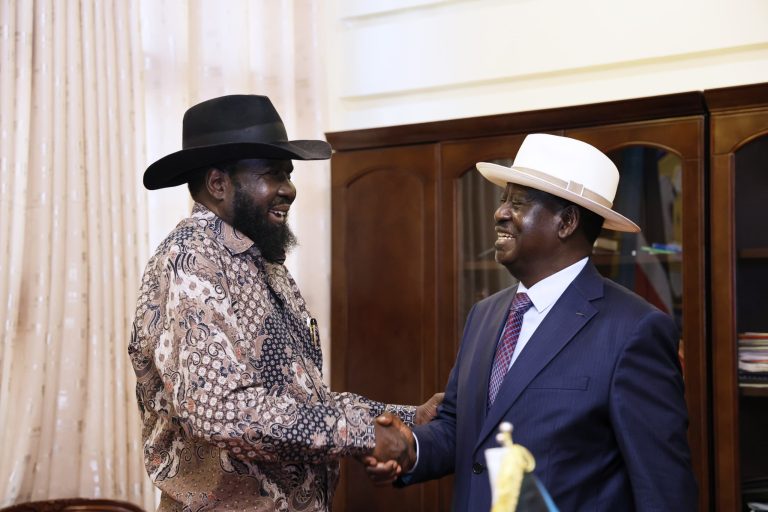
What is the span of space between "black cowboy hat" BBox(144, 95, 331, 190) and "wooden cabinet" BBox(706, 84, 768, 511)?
1.38 m

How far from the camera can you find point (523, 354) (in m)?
2.05

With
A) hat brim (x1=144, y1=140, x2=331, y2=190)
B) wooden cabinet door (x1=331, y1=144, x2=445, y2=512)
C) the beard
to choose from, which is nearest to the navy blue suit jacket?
the beard

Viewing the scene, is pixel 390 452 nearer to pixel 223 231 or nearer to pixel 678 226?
pixel 223 231

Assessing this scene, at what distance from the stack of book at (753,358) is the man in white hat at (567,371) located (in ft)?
2.54

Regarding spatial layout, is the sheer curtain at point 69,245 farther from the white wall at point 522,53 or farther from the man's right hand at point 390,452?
the man's right hand at point 390,452

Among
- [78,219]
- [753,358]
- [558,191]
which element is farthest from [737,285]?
[78,219]

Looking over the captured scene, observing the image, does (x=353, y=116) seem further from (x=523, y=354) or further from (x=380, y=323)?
(x=523, y=354)

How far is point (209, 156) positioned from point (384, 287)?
1.37 metres

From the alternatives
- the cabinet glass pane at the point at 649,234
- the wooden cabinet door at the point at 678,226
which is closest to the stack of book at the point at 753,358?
the wooden cabinet door at the point at 678,226

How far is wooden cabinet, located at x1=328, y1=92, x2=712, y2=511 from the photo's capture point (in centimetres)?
280

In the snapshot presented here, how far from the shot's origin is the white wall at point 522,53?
332 cm

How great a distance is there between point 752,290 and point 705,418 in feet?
1.46

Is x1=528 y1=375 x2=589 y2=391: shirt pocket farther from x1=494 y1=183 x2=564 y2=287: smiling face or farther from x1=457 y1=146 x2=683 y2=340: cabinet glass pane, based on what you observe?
x1=457 y1=146 x2=683 y2=340: cabinet glass pane

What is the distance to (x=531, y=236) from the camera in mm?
2186
